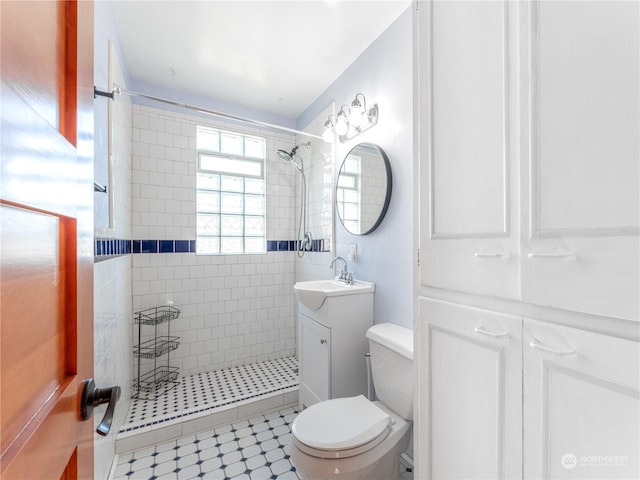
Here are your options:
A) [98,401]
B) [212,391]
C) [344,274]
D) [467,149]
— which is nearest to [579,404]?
[467,149]

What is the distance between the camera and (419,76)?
41.5 inches

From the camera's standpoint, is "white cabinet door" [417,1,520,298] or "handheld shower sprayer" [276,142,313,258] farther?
"handheld shower sprayer" [276,142,313,258]

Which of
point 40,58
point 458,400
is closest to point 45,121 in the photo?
point 40,58

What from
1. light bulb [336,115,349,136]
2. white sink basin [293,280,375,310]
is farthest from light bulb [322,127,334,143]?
white sink basin [293,280,375,310]

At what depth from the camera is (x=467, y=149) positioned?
89 centimetres

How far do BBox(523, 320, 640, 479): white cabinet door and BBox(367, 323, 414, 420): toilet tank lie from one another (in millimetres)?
654

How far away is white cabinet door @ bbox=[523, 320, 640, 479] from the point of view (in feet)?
1.88

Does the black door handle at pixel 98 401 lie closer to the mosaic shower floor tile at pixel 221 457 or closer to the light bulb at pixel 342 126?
the mosaic shower floor tile at pixel 221 457

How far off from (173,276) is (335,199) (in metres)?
1.64

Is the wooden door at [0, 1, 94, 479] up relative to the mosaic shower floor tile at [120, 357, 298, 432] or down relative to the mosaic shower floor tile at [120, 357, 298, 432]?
up

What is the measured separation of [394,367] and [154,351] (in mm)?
2125

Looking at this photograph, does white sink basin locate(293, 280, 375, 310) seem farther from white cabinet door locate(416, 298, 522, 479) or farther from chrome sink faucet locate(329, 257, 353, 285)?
white cabinet door locate(416, 298, 522, 479)

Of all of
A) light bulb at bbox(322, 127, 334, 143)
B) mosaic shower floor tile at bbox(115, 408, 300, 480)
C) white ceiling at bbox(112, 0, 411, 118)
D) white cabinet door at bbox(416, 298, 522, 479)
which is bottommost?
mosaic shower floor tile at bbox(115, 408, 300, 480)

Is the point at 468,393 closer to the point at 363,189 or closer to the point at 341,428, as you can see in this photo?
the point at 341,428
